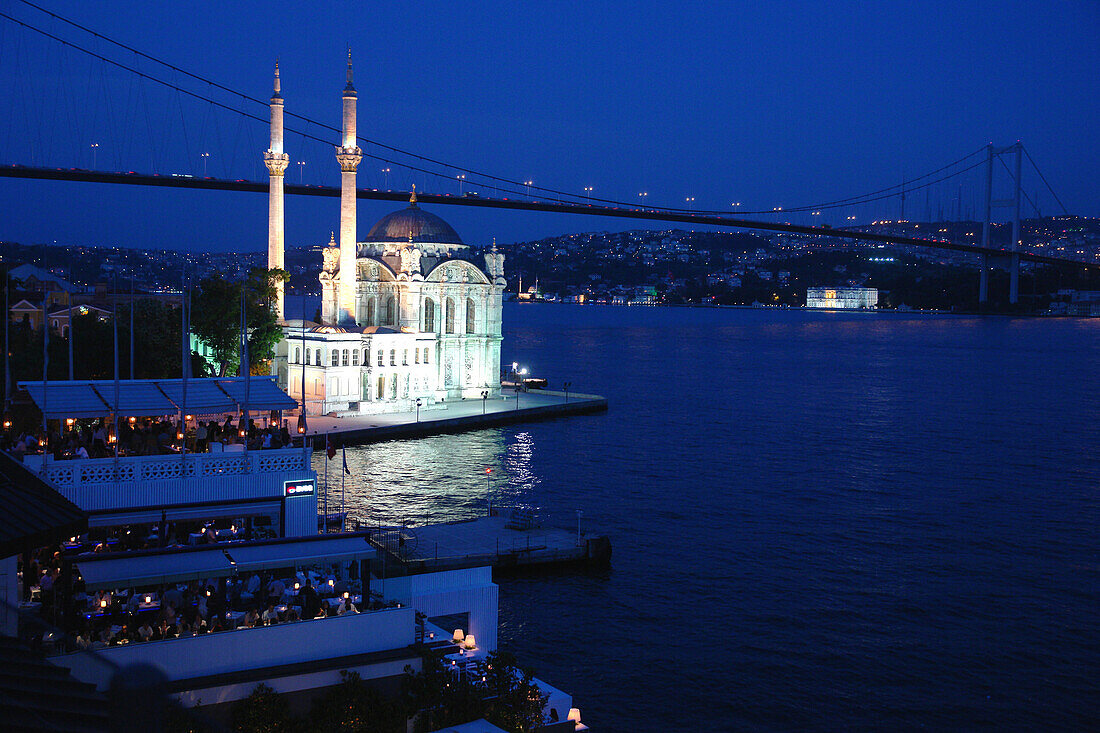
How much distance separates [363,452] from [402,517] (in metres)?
7.29

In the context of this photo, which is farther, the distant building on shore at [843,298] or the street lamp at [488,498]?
the distant building on shore at [843,298]

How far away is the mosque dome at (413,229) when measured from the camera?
39.8 metres

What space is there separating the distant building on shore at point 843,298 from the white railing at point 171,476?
15944 cm

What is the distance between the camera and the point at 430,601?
34.4 feet

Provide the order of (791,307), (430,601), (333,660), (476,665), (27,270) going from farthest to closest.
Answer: (791,307) < (27,270) < (430,601) < (476,665) < (333,660)

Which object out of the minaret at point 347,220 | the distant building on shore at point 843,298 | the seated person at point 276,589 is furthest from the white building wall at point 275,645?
the distant building on shore at point 843,298

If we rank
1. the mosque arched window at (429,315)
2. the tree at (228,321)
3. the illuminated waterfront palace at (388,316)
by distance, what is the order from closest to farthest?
the tree at (228,321)
the illuminated waterfront palace at (388,316)
the mosque arched window at (429,315)

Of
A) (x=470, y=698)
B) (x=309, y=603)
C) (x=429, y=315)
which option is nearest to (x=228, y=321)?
(x=429, y=315)

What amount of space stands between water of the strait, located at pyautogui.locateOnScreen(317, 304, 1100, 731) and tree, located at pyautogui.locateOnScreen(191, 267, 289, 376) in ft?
16.7

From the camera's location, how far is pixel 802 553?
19.4 metres

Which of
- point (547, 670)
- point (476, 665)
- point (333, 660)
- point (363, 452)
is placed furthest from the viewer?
point (363, 452)

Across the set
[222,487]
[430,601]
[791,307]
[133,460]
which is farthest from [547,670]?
[791,307]

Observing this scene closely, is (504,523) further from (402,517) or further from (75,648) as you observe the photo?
(75,648)

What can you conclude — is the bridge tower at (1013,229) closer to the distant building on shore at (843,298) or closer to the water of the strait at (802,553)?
the distant building on shore at (843,298)
